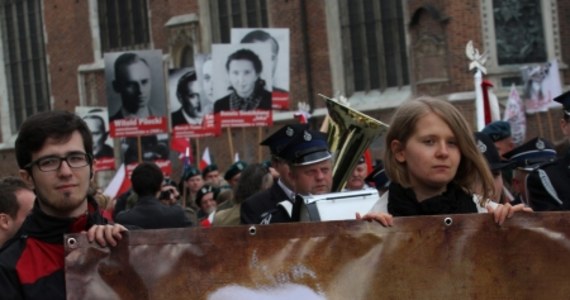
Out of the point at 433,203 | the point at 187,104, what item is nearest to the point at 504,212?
the point at 433,203

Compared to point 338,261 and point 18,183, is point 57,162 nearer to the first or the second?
point 338,261

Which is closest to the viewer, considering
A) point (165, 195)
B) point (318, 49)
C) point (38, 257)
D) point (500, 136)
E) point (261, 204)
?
point (38, 257)

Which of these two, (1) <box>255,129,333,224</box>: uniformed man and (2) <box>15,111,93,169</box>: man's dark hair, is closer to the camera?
(2) <box>15,111,93,169</box>: man's dark hair

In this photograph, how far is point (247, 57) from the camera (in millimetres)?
20016

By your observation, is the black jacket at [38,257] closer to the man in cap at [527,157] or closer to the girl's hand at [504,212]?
the girl's hand at [504,212]

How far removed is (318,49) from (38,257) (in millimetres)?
26737

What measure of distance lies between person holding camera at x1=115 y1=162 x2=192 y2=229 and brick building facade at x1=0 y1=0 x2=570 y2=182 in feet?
39.5

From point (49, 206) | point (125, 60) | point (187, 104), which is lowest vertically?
point (49, 206)

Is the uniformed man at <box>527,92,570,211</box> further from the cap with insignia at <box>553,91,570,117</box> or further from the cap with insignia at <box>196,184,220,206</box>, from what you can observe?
the cap with insignia at <box>196,184,220,206</box>

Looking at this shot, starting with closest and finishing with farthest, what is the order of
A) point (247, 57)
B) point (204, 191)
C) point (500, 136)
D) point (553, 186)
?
1. point (553, 186)
2. point (500, 136)
3. point (204, 191)
4. point (247, 57)

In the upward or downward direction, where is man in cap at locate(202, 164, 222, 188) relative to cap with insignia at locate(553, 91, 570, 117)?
downward

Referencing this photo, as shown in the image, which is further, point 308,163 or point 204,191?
point 204,191

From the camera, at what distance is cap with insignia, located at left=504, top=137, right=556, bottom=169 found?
8156mm

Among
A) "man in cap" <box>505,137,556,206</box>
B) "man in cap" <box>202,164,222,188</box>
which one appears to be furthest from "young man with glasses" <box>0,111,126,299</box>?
"man in cap" <box>202,164,222,188</box>
